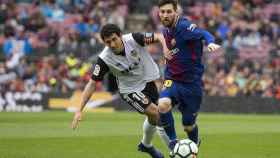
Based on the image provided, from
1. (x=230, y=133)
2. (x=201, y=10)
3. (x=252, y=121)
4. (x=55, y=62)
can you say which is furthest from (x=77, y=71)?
(x=230, y=133)

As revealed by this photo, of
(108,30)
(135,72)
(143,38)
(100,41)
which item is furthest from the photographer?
(100,41)

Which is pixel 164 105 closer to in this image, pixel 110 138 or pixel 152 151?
pixel 152 151

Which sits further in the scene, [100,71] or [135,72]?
[135,72]

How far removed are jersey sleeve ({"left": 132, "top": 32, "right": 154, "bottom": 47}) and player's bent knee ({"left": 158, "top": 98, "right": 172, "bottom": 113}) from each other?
0.87 meters

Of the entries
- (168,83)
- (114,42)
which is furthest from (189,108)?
(114,42)

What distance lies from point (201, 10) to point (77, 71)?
663cm

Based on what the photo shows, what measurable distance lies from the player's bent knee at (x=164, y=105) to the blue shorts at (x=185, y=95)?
0.32 ft

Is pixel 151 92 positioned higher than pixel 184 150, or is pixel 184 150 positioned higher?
pixel 151 92

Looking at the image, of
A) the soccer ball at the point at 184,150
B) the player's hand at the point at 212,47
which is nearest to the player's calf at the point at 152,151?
the soccer ball at the point at 184,150

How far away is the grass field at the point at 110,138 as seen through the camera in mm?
13406

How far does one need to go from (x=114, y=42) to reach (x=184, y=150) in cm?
184

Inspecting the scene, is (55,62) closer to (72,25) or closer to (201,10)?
(72,25)

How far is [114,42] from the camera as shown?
1143 cm

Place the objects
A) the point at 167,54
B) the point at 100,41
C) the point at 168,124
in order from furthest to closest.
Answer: the point at 100,41 < the point at 168,124 < the point at 167,54
